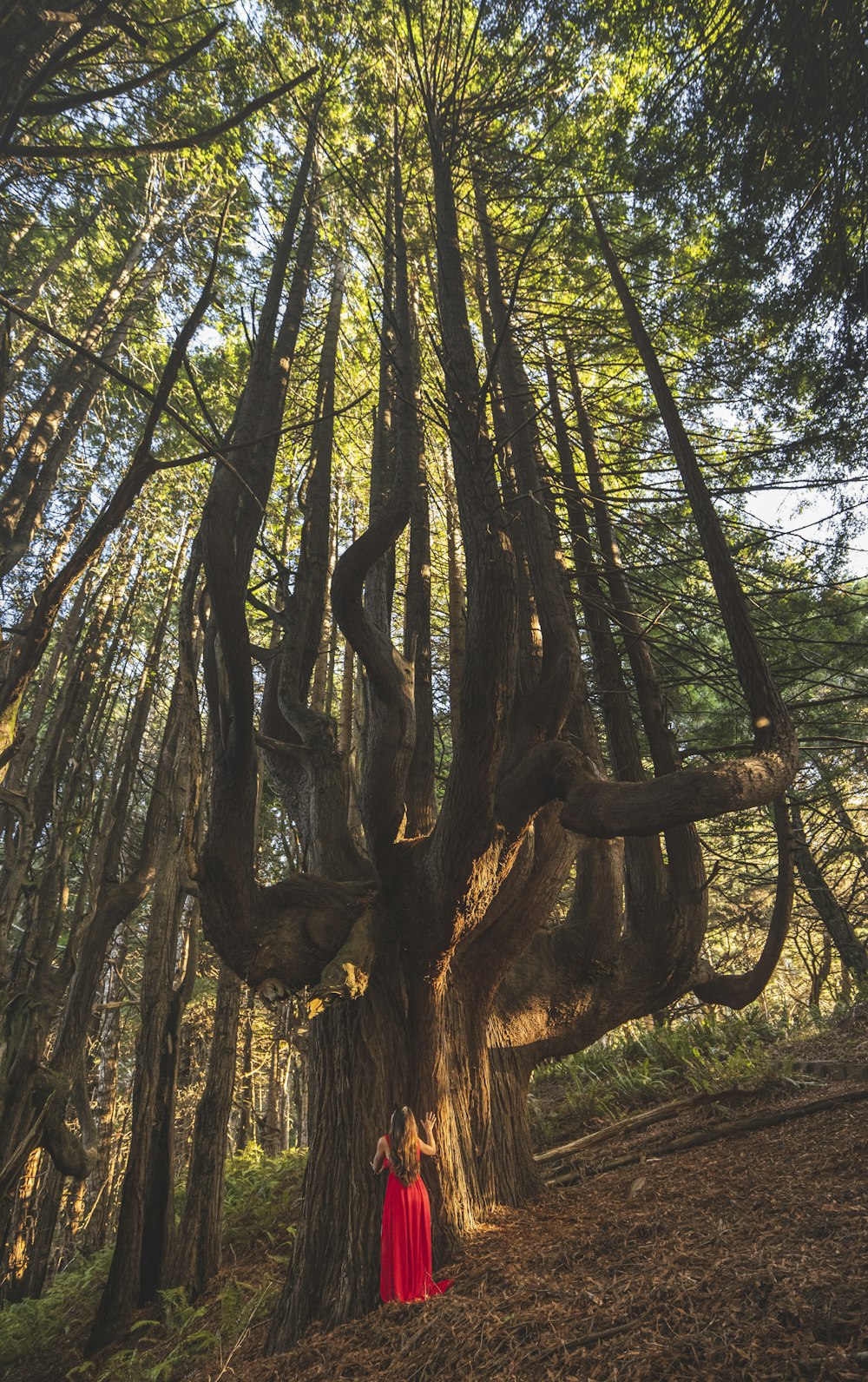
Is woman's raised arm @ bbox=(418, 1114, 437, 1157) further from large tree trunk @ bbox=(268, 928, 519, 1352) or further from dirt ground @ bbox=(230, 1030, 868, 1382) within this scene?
dirt ground @ bbox=(230, 1030, 868, 1382)

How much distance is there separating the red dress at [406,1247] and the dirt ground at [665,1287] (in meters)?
0.19

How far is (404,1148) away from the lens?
151 inches

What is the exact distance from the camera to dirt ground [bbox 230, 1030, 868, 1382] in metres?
2.04

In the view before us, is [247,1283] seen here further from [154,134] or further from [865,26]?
[865,26]

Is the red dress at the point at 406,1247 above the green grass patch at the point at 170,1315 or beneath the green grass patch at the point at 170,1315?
above

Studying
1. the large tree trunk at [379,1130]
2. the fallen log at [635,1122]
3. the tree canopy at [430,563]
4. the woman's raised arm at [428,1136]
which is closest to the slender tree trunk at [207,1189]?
the tree canopy at [430,563]

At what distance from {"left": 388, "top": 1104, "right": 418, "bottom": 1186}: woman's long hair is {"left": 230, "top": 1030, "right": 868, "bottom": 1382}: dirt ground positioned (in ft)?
1.85

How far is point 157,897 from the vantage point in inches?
263

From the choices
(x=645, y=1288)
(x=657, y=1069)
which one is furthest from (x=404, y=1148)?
(x=657, y=1069)

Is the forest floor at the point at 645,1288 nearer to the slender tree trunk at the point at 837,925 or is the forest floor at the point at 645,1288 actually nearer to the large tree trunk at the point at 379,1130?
the large tree trunk at the point at 379,1130

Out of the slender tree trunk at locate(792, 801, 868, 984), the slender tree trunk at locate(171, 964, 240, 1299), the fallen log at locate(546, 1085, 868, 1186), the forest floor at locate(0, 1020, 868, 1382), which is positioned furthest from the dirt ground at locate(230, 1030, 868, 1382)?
the slender tree trunk at locate(792, 801, 868, 984)

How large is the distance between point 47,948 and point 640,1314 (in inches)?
243

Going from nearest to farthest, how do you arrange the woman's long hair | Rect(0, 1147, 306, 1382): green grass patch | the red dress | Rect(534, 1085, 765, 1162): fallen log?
the red dress
the woman's long hair
Rect(0, 1147, 306, 1382): green grass patch
Rect(534, 1085, 765, 1162): fallen log

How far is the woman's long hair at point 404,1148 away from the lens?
380cm
